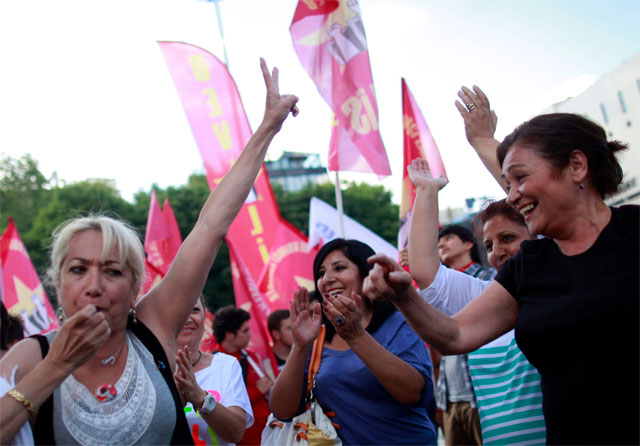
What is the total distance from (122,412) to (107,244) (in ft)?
1.99

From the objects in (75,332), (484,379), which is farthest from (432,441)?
(75,332)

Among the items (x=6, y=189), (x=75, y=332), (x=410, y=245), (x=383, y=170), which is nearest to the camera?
(x=75, y=332)

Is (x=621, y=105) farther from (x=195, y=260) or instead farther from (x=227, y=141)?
(x=195, y=260)

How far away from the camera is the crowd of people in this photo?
184 cm

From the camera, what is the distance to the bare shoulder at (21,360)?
1915 millimetres

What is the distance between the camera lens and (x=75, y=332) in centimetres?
184

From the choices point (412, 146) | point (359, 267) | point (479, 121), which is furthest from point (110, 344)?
point (412, 146)

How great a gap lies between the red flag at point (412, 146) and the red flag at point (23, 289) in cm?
543

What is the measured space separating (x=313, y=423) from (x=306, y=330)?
468mm

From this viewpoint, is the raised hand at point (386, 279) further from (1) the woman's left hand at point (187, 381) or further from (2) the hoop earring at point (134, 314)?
(1) the woman's left hand at point (187, 381)

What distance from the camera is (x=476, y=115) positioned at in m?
3.02

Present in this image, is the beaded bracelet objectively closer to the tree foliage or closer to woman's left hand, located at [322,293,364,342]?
woman's left hand, located at [322,293,364,342]

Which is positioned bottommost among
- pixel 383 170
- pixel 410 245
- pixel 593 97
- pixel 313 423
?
pixel 313 423

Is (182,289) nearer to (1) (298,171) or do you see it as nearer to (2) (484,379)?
(2) (484,379)
